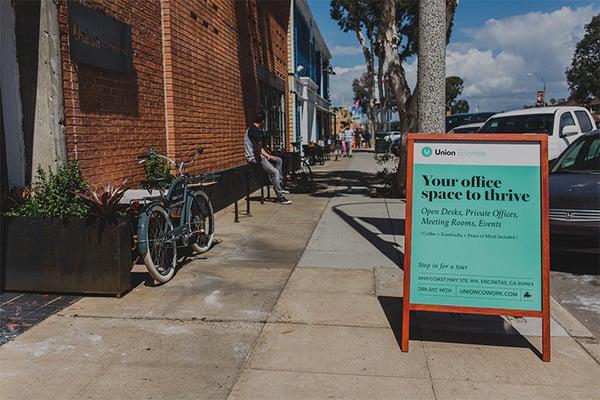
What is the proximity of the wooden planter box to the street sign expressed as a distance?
8.62 ft

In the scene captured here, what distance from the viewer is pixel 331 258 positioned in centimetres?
684

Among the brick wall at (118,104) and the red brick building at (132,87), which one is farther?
the brick wall at (118,104)

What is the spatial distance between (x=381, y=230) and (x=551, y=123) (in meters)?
5.92

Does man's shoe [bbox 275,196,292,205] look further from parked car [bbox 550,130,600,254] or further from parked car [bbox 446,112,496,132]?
parked car [bbox 446,112,496,132]

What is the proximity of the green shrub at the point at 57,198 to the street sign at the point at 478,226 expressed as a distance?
2986 millimetres

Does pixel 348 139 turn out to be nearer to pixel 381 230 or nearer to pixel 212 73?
pixel 212 73

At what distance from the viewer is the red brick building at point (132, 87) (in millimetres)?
5543

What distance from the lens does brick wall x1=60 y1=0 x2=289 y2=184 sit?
20.9 ft

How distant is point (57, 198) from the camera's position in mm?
5188

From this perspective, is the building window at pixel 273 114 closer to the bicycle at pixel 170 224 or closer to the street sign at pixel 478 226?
the bicycle at pixel 170 224

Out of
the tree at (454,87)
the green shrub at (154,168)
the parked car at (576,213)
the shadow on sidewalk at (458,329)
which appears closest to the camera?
the shadow on sidewalk at (458,329)

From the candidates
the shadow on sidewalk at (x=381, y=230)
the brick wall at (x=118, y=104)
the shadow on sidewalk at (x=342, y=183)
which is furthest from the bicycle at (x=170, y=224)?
the shadow on sidewalk at (x=342, y=183)

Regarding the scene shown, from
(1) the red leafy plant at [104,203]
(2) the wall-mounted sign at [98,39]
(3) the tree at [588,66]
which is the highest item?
(3) the tree at [588,66]

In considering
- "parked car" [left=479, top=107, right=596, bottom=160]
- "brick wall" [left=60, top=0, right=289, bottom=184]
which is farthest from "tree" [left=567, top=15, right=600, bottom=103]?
"brick wall" [left=60, top=0, right=289, bottom=184]
